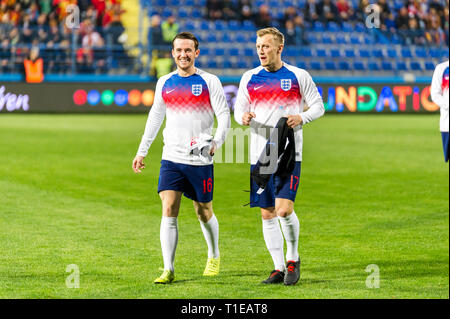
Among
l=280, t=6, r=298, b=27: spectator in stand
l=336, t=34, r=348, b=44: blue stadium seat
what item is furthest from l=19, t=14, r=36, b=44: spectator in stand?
l=336, t=34, r=348, b=44: blue stadium seat

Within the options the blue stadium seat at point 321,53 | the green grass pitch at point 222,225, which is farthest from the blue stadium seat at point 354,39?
the green grass pitch at point 222,225

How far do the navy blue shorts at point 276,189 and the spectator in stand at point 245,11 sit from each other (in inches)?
895

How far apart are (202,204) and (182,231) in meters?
2.38

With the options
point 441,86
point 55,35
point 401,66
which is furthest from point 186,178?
point 401,66

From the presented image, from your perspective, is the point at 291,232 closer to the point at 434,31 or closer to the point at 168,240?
the point at 168,240

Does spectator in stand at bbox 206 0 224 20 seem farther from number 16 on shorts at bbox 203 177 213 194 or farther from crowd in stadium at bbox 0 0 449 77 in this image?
number 16 on shorts at bbox 203 177 213 194

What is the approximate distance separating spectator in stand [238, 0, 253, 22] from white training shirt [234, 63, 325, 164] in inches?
891

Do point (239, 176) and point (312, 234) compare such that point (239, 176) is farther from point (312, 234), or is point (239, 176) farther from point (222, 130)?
point (222, 130)

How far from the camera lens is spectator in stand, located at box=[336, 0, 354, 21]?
28.8 m

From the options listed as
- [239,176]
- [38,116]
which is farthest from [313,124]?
[239,176]

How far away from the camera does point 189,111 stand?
580cm

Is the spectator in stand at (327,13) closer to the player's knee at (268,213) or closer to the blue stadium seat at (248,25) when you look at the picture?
the blue stadium seat at (248,25)

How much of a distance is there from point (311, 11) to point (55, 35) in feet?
29.2

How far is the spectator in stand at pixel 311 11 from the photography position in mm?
28156
